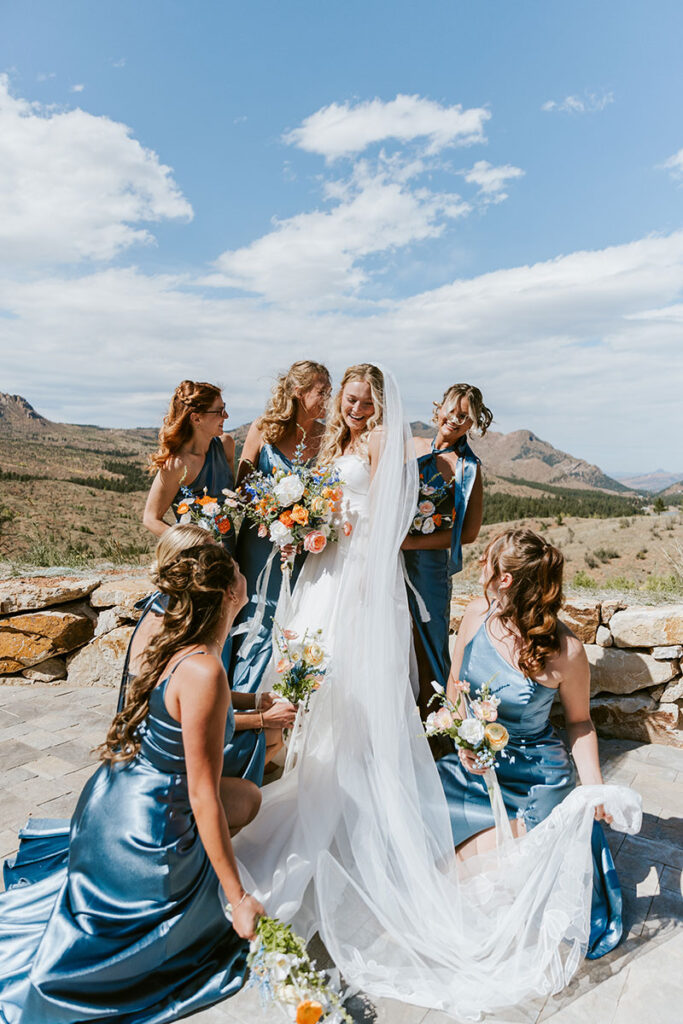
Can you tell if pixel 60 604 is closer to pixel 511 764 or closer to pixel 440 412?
pixel 440 412

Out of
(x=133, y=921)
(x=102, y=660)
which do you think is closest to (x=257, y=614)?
(x=133, y=921)

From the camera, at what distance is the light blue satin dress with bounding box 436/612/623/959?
107 inches

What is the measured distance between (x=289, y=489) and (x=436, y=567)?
104 cm

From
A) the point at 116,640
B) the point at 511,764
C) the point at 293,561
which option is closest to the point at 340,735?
the point at 511,764

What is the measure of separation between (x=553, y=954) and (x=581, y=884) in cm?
24

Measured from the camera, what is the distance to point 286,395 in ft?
13.6

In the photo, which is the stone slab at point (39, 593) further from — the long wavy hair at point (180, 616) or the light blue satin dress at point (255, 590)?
the long wavy hair at point (180, 616)

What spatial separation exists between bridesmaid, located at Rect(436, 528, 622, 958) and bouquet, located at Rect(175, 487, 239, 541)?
5.27ft

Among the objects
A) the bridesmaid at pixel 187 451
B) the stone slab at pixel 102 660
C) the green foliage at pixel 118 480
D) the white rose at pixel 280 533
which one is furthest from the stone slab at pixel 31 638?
the green foliage at pixel 118 480

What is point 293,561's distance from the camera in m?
3.67

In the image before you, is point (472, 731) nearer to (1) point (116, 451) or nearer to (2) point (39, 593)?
(2) point (39, 593)

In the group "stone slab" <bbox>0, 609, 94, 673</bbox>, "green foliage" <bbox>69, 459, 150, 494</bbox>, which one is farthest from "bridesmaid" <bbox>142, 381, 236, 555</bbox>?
"green foliage" <bbox>69, 459, 150, 494</bbox>

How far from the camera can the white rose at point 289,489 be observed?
3.41m

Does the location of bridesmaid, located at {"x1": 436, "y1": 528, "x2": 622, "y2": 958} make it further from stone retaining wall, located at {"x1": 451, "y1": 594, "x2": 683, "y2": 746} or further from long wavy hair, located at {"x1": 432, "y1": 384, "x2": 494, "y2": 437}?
stone retaining wall, located at {"x1": 451, "y1": 594, "x2": 683, "y2": 746}
